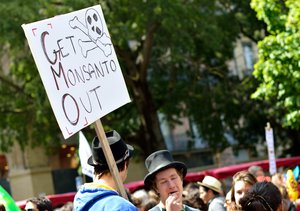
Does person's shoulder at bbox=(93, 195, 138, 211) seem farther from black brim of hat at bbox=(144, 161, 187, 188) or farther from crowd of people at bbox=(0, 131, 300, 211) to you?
black brim of hat at bbox=(144, 161, 187, 188)

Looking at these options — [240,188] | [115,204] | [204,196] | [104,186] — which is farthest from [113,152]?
[204,196]

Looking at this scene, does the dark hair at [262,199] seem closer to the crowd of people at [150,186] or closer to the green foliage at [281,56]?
the crowd of people at [150,186]

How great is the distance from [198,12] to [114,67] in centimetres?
1411

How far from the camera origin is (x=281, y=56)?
1448 centimetres

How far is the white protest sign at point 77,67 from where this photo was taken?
4160 millimetres

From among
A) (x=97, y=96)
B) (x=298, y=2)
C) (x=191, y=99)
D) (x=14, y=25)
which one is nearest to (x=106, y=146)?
(x=97, y=96)

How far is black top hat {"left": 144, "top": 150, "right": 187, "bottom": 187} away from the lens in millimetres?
4840

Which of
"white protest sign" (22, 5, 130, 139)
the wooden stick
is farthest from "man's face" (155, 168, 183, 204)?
the wooden stick

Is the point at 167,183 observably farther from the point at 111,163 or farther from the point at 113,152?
the point at 111,163

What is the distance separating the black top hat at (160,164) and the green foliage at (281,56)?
971 cm

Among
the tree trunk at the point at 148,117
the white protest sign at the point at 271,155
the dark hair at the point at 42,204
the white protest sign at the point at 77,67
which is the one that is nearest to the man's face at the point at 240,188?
the white protest sign at the point at 77,67

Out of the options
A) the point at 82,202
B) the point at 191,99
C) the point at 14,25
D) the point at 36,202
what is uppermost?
the point at 14,25

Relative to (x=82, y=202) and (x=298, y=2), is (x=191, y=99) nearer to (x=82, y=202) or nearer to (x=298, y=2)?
(x=298, y=2)

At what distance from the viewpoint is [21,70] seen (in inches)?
733
